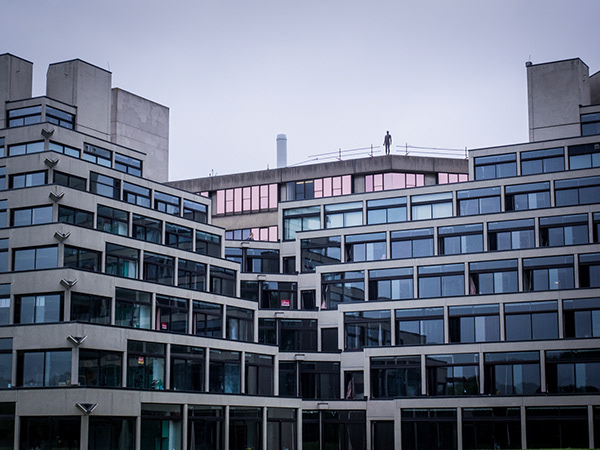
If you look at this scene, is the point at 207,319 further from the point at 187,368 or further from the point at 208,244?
the point at 208,244

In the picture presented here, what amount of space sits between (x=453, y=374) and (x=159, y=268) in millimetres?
22049

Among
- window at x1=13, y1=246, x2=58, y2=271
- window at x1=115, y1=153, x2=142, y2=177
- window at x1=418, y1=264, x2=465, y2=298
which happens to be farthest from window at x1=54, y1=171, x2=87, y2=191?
window at x1=418, y1=264, x2=465, y2=298

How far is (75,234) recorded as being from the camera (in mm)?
61469

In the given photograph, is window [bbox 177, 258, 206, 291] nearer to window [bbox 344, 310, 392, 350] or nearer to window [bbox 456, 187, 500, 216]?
window [bbox 344, 310, 392, 350]

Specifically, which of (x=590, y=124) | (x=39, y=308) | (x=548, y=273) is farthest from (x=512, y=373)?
(x=39, y=308)

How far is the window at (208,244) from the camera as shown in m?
75.8

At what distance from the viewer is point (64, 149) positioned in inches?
2682

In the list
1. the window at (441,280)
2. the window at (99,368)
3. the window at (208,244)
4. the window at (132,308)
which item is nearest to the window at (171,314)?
the window at (132,308)

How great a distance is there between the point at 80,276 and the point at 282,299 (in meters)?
27.2

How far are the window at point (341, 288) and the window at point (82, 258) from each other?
24532 millimetres

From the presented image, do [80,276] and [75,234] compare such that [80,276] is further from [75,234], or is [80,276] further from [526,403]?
[526,403]

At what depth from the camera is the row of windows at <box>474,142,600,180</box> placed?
256ft

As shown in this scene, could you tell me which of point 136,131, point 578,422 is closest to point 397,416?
point 578,422

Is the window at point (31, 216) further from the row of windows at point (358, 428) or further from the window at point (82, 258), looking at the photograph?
the row of windows at point (358, 428)
